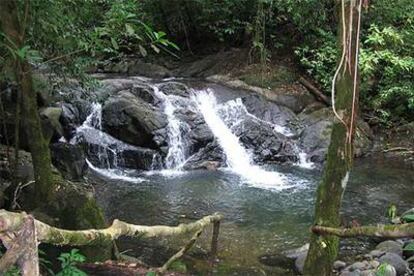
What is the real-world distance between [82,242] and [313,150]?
36.1ft

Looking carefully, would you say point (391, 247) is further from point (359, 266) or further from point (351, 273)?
point (351, 273)

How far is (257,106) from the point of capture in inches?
583

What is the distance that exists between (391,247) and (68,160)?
5906mm

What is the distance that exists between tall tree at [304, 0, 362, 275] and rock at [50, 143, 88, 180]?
611 centimetres

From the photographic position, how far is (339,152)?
169 inches

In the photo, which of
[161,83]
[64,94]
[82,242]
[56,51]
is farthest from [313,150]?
[82,242]

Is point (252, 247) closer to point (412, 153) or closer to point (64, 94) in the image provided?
point (64, 94)

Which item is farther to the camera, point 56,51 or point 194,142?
point 194,142

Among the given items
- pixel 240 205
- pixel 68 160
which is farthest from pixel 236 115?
pixel 68 160

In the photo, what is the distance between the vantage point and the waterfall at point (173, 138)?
1255cm

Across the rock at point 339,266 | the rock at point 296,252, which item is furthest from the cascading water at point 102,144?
the rock at point 339,266

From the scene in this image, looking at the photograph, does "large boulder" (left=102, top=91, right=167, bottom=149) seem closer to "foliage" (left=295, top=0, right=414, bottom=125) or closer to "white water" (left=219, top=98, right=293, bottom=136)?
"white water" (left=219, top=98, right=293, bottom=136)

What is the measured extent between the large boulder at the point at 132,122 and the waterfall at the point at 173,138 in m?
0.26

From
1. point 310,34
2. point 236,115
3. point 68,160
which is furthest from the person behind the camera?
point 310,34
